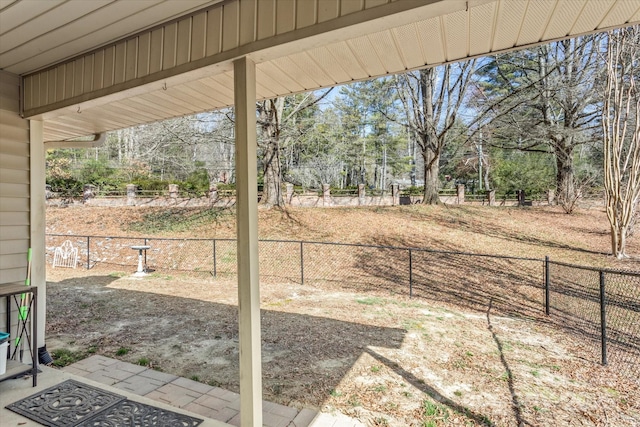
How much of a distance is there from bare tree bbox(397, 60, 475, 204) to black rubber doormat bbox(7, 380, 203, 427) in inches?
468

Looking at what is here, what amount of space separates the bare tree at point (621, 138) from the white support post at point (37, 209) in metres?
9.38

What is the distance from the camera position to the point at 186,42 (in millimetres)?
1846

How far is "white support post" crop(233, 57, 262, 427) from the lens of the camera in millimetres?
1742

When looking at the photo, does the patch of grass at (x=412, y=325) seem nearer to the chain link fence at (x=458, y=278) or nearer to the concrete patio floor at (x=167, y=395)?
the chain link fence at (x=458, y=278)

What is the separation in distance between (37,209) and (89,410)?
1.79m

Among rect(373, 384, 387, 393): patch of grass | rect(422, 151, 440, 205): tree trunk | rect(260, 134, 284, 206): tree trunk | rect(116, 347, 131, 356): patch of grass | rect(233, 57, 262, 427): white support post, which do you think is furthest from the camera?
rect(422, 151, 440, 205): tree trunk

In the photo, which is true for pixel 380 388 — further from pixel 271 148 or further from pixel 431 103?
pixel 431 103

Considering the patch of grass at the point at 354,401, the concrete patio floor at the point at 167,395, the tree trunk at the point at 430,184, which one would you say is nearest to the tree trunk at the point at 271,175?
the tree trunk at the point at 430,184

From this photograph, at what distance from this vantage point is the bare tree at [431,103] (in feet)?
40.4

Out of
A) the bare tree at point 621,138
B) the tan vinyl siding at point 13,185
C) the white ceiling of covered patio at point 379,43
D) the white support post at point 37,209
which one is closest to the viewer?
the white ceiling of covered patio at point 379,43

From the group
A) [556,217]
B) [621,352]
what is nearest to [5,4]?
[621,352]

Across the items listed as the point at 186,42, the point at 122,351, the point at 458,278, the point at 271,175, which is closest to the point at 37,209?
the point at 122,351

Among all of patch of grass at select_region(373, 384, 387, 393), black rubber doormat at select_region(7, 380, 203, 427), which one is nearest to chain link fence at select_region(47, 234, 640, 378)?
patch of grass at select_region(373, 384, 387, 393)

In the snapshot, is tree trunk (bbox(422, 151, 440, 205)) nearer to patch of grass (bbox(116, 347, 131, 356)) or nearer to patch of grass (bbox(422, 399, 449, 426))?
patch of grass (bbox(422, 399, 449, 426))
